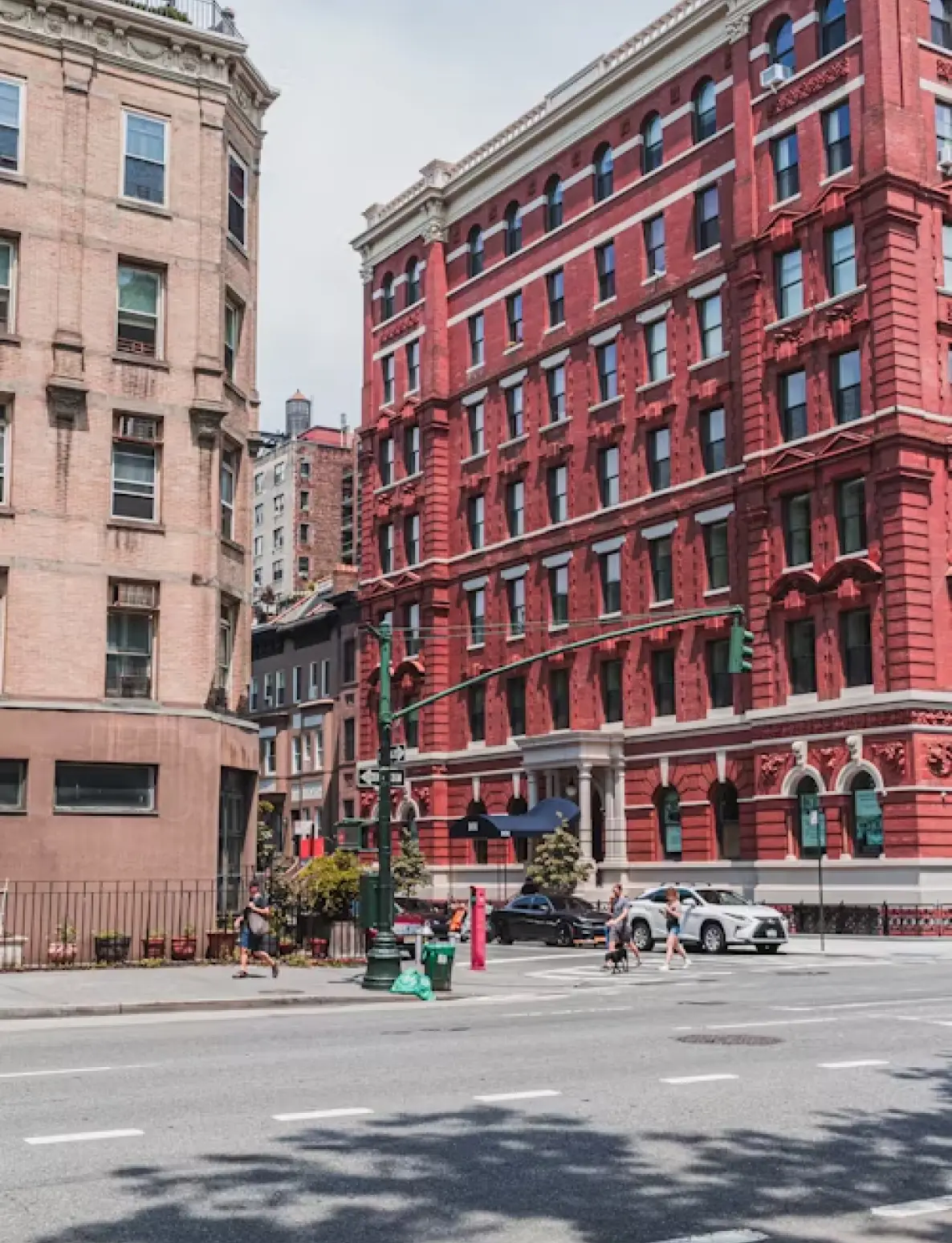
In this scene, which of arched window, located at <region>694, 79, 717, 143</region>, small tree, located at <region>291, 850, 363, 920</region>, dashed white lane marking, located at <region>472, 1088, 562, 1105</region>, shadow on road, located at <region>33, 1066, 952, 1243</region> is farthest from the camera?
arched window, located at <region>694, 79, 717, 143</region>

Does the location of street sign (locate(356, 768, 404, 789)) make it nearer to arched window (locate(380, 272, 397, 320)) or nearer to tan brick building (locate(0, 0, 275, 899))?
tan brick building (locate(0, 0, 275, 899))

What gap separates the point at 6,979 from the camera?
2550 centimetres

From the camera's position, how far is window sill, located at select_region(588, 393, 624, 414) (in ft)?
175

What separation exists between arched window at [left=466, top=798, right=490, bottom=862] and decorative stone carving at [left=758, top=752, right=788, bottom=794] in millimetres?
16035

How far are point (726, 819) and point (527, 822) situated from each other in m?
6.57

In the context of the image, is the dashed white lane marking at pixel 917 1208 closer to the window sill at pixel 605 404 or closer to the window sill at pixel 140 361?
the window sill at pixel 140 361

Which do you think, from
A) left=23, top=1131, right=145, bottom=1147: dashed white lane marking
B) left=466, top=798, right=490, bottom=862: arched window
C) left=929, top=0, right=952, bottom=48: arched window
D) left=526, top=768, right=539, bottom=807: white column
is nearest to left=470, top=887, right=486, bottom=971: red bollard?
left=23, top=1131, right=145, bottom=1147: dashed white lane marking

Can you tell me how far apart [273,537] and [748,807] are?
75.7 m

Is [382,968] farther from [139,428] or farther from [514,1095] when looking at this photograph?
[139,428]

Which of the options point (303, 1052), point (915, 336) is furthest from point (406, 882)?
point (303, 1052)

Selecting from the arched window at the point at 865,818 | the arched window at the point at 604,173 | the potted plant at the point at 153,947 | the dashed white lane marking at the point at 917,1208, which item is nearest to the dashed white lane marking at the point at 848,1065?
the dashed white lane marking at the point at 917,1208

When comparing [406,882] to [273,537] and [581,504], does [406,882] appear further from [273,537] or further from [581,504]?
[273,537]

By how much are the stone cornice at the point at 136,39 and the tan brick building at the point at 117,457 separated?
51 millimetres

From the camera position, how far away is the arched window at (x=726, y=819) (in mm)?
47406
